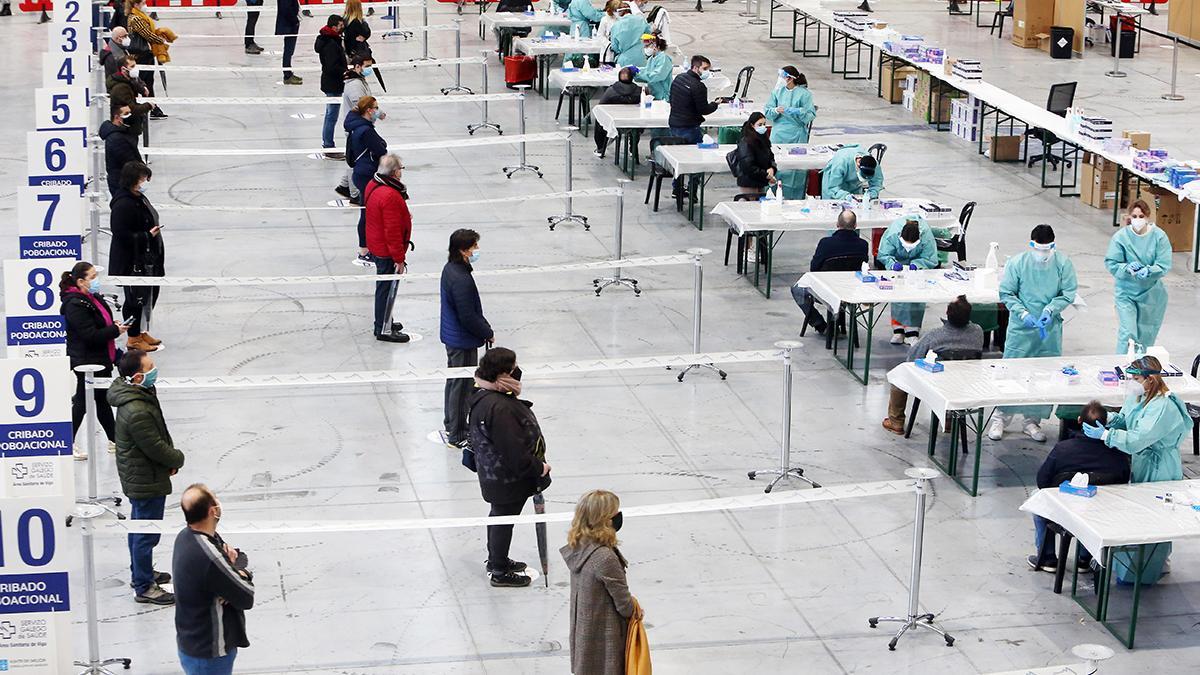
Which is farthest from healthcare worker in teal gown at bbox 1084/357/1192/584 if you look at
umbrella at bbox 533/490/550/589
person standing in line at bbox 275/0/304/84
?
person standing in line at bbox 275/0/304/84

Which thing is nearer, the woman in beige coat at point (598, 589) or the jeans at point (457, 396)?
the woman in beige coat at point (598, 589)

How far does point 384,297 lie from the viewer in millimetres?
14750

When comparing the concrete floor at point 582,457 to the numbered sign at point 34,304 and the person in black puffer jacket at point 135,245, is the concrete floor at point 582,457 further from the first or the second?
the numbered sign at point 34,304

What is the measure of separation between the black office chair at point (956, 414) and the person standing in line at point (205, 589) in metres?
5.74

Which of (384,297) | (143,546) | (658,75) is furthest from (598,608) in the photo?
(658,75)

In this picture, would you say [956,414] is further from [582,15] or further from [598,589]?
[582,15]

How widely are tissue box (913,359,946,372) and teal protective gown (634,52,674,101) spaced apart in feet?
30.9

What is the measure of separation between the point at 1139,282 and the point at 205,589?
8.37 m

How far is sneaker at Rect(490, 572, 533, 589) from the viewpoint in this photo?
10.6 meters

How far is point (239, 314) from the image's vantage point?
15.7 metres

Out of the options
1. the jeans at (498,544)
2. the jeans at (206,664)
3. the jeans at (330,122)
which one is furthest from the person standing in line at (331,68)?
the jeans at (206,664)

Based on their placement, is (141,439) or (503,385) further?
(503,385)

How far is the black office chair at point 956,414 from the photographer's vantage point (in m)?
12.2

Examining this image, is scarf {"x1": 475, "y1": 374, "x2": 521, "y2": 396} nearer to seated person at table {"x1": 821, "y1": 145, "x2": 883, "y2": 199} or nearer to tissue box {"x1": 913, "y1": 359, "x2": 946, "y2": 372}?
tissue box {"x1": 913, "y1": 359, "x2": 946, "y2": 372}
